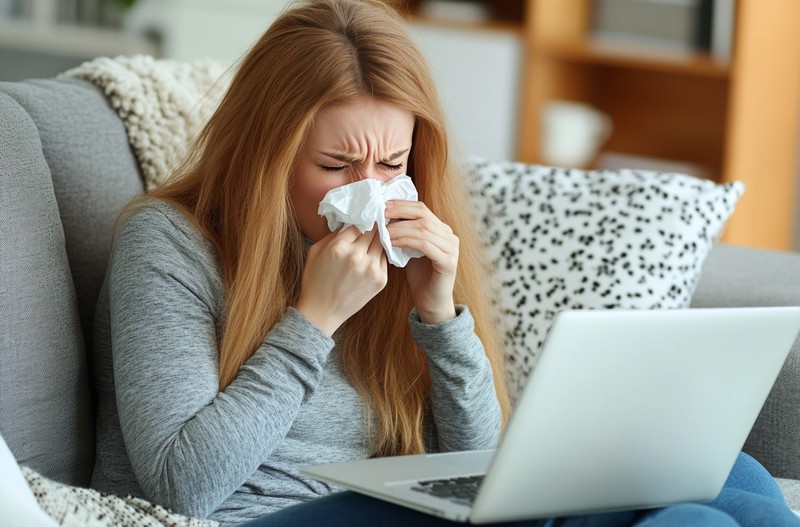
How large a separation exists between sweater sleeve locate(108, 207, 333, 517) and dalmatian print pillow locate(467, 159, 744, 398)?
0.54 meters

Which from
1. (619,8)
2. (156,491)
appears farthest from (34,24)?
(156,491)

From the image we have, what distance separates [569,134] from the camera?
3.51 m

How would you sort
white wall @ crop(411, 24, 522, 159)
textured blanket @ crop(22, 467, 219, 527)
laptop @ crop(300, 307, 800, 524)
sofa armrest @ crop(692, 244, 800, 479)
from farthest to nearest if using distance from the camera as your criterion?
1. white wall @ crop(411, 24, 522, 159)
2. sofa armrest @ crop(692, 244, 800, 479)
3. textured blanket @ crop(22, 467, 219, 527)
4. laptop @ crop(300, 307, 800, 524)

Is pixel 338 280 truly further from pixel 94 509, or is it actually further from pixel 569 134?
pixel 569 134

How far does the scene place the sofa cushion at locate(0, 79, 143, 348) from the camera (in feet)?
4.61

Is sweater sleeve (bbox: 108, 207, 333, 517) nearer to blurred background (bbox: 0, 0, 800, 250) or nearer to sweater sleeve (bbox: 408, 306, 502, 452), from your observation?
sweater sleeve (bbox: 408, 306, 502, 452)

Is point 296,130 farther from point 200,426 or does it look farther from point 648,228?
point 648,228

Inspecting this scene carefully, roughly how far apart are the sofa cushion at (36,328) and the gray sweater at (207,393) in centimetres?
3

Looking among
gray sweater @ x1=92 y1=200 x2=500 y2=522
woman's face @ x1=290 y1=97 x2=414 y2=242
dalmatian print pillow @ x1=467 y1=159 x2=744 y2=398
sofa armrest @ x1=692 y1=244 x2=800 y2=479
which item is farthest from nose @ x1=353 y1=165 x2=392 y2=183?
sofa armrest @ x1=692 y1=244 x2=800 y2=479

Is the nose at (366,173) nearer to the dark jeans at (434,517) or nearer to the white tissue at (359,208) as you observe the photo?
the white tissue at (359,208)

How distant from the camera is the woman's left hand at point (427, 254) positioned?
1.23 meters

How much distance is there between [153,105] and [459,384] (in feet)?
2.01

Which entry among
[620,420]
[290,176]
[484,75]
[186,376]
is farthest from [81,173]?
[484,75]

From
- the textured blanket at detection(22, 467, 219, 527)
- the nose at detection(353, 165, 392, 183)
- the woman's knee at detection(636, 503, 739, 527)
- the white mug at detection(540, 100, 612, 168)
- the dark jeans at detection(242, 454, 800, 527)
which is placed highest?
the nose at detection(353, 165, 392, 183)
